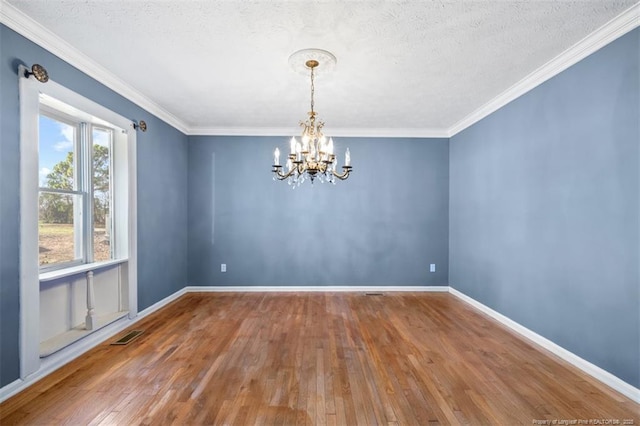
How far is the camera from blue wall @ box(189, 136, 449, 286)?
4797 mm

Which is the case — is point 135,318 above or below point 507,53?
below

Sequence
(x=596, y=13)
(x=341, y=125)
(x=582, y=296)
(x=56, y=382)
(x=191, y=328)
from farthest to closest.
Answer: (x=341, y=125) < (x=191, y=328) < (x=582, y=296) < (x=56, y=382) < (x=596, y=13)

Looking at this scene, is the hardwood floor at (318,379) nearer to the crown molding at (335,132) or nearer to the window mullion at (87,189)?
the window mullion at (87,189)

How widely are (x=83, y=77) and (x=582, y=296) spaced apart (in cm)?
487

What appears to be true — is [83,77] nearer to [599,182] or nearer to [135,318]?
[135,318]

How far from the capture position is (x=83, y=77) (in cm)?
265

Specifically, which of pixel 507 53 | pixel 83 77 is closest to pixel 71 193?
pixel 83 77

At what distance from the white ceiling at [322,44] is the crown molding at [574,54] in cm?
5

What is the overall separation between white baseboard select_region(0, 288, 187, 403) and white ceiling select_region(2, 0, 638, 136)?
102 inches

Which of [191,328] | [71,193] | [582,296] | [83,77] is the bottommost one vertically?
[191,328]

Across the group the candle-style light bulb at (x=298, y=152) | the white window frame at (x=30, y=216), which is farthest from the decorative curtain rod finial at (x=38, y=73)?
the candle-style light bulb at (x=298, y=152)

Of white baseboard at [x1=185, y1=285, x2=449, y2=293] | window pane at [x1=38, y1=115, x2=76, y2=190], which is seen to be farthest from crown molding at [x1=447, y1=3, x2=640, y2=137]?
window pane at [x1=38, y1=115, x2=76, y2=190]

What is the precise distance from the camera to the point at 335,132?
4.79 metres

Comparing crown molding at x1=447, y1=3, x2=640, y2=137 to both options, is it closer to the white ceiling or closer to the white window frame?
the white ceiling
